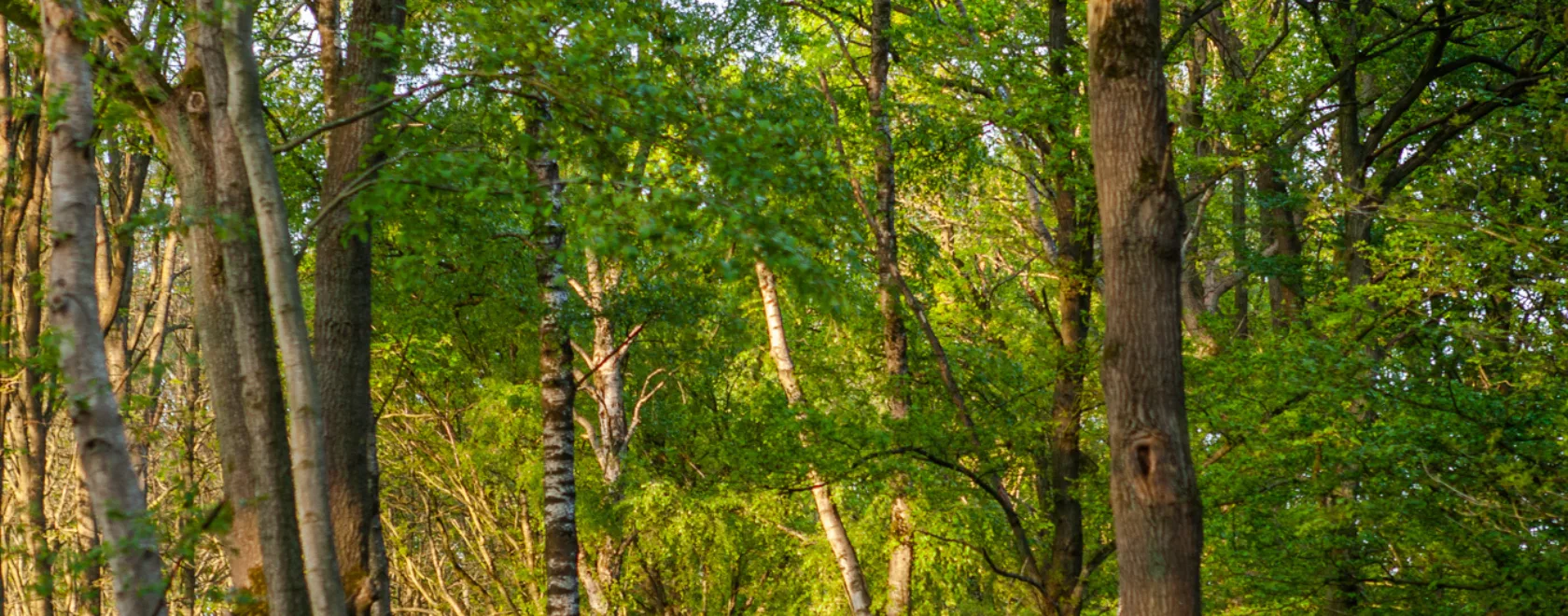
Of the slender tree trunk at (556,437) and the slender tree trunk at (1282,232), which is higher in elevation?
the slender tree trunk at (1282,232)

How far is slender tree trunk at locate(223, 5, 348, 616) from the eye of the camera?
18.6 ft

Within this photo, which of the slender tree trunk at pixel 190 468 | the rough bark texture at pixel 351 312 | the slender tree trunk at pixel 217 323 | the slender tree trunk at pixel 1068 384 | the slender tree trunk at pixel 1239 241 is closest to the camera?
the slender tree trunk at pixel 190 468

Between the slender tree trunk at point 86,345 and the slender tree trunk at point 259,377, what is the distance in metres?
0.66

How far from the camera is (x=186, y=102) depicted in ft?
21.4

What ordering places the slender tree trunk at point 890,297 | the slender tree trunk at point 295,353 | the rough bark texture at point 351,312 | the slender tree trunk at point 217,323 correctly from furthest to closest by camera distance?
the slender tree trunk at point 890,297 → the rough bark texture at point 351,312 → the slender tree trunk at point 217,323 → the slender tree trunk at point 295,353

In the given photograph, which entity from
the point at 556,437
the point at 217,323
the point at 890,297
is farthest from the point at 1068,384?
the point at 217,323

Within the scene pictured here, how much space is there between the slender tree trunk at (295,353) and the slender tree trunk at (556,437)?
15.0 ft

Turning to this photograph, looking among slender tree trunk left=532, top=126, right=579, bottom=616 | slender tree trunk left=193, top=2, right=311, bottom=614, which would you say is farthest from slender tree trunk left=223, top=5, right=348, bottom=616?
slender tree trunk left=532, top=126, right=579, bottom=616

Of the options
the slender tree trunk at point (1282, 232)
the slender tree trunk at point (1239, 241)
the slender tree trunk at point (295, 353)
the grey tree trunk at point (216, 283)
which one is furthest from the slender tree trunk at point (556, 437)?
the slender tree trunk at point (1239, 241)

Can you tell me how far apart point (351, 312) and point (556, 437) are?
12.1 ft

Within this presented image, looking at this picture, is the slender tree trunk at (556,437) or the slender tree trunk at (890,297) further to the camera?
the slender tree trunk at (890,297)

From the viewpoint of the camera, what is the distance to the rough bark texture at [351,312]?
7.07 metres

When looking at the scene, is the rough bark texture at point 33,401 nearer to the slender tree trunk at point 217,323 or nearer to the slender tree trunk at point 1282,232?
the slender tree trunk at point 217,323

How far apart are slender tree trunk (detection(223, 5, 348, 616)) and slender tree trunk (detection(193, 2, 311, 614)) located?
0.58 feet
